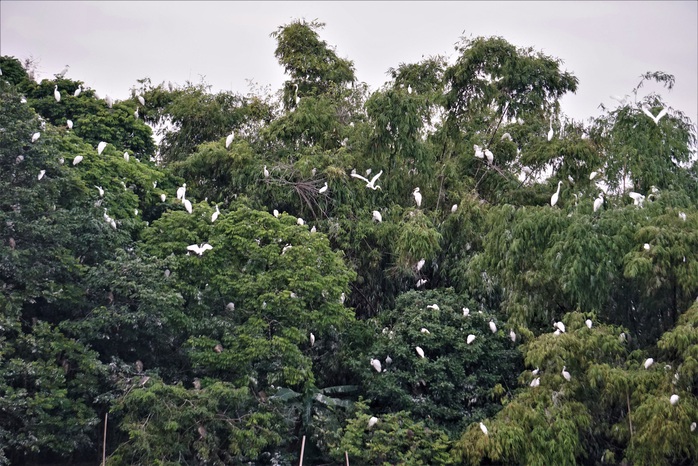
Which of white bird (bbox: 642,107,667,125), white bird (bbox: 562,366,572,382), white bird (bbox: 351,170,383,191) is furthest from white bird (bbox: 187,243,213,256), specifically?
white bird (bbox: 642,107,667,125)

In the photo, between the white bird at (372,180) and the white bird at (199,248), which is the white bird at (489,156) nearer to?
the white bird at (372,180)

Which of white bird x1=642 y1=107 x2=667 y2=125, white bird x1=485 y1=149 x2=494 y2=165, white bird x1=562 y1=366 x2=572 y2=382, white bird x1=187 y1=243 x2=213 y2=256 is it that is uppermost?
white bird x1=485 y1=149 x2=494 y2=165

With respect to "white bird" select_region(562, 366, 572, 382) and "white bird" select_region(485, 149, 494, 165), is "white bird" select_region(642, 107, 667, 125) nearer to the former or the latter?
"white bird" select_region(485, 149, 494, 165)

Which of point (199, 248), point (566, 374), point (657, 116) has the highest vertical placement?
point (657, 116)

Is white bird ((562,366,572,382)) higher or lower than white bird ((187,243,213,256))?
lower

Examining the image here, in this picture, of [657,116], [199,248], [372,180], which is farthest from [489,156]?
[199,248]

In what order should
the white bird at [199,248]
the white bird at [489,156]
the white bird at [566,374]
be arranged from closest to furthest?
the white bird at [566,374]
the white bird at [199,248]
the white bird at [489,156]

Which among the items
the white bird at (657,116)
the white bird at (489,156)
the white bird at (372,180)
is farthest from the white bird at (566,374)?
the white bird at (372,180)

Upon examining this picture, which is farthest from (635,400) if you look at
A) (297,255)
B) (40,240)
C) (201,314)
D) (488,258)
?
(40,240)

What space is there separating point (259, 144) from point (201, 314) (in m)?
3.58

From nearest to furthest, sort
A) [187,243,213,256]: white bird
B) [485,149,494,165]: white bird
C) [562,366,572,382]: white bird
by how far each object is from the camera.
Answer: [562,366,572,382]: white bird → [187,243,213,256]: white bird → [485,149,494,165]: white bird

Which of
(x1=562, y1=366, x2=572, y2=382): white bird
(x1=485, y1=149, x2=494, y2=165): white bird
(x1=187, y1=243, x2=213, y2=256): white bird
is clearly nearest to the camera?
(x1=562, y1=366, x2=572, y2=382): white bird

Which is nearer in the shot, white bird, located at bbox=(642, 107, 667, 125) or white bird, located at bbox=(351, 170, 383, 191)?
white bird, located at bbox=(642, 107, 667, 125)

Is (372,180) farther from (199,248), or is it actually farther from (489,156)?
(199,248)
